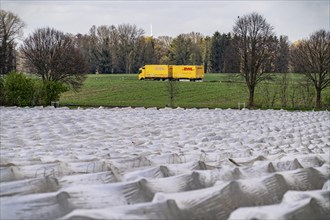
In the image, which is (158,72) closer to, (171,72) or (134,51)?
(171,72)

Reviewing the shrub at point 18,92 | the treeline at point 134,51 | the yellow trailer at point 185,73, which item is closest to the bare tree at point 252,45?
the shrub at point 18,92

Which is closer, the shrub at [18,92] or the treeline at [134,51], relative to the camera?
the shrub at [18,92]

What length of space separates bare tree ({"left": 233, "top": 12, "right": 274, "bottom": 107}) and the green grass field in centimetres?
140

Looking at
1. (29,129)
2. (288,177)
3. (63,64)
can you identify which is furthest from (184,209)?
(63,64)

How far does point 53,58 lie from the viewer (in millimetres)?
40812

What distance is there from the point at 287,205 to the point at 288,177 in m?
0.88

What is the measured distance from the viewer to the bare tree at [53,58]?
39.8 m

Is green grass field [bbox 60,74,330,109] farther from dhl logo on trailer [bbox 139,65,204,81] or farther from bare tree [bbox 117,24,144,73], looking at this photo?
bare tree [bbox 117,24,144,73]

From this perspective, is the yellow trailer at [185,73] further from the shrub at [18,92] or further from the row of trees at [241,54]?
the shrub at [18,92]

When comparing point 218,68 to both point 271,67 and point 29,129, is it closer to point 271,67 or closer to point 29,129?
point 271,67

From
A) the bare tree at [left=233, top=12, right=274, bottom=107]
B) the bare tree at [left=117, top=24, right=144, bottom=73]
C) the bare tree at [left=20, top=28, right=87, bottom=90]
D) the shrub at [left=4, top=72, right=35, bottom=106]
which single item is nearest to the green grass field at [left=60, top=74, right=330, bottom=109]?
the bare tree at [left=233, top=12, right=274, bottom=107]

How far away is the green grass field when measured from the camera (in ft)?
117

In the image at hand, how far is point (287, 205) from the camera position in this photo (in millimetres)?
2525

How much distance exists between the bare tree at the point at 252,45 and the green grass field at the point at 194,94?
1.40 metres
